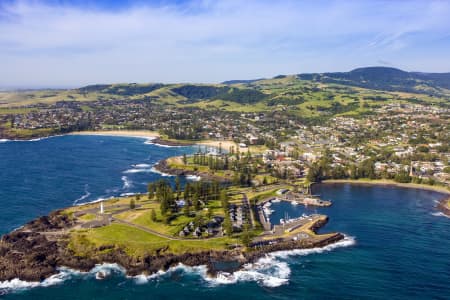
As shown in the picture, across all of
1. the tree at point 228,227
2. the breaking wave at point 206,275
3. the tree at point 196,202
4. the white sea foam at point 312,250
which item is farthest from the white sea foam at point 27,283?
the white sea foam at point 312,250

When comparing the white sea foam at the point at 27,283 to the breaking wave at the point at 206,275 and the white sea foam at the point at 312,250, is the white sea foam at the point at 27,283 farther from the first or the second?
the white sea foam at the point at 312,250

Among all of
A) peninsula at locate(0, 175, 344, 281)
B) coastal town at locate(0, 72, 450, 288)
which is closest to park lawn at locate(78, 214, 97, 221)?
peninsula at locate(0, 175, 344, 281)

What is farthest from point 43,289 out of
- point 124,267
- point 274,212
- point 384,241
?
point 384,241

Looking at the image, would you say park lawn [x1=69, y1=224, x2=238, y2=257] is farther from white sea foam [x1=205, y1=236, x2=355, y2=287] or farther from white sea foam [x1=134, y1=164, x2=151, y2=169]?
white sea foam [x1=134, y1=164, x2=151, y2=169]

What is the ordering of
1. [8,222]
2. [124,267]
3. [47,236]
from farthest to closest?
[8,222] → [47,236] → [124,267]

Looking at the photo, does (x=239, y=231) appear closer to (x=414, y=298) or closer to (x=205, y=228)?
(x=205, y=228)

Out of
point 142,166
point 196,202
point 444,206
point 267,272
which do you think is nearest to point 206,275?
point 267,272
